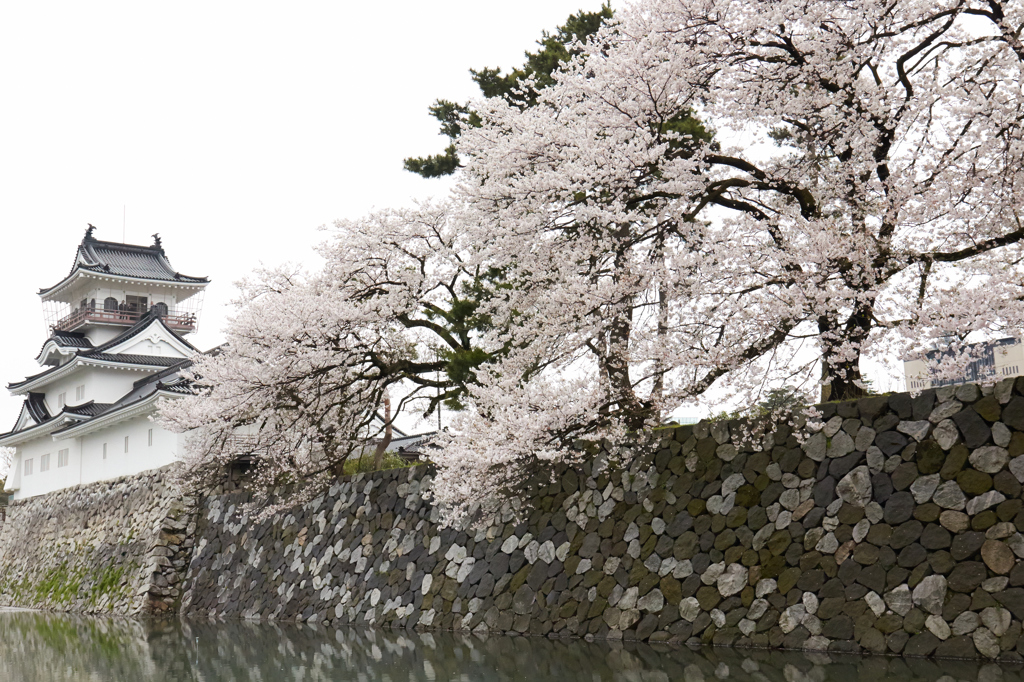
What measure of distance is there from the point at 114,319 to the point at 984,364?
84.5ft

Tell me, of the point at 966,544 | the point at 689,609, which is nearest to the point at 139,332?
the point at 689,609

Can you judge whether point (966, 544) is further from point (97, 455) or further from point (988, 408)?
point (97, 455)

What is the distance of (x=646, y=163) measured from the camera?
922 centimetres

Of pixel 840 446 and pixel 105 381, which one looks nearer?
pixel 840 446

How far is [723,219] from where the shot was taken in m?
9.12

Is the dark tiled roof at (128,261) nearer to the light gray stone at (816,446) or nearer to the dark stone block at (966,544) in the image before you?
the light gray stone at (816,446)

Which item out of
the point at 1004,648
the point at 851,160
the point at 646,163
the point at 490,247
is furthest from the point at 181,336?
the point at 1004,648

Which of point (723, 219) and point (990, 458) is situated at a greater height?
point (723, 219)

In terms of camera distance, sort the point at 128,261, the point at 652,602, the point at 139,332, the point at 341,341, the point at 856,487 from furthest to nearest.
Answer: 1. the point at 128,261
2. the point at 139,332
3. the point at 341,341
4. the point at 652,602
5. the point at 856,487

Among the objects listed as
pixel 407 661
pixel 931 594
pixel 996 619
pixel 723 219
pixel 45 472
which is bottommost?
pixel 996 619

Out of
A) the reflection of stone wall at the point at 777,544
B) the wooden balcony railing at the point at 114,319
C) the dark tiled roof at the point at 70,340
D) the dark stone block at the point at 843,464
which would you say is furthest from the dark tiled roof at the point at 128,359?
the dark stone block at the point at 843,464

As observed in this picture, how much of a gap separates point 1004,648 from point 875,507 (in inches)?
54.1

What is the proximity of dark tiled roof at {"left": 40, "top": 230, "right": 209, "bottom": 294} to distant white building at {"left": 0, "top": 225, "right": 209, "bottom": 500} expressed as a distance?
0.03 m

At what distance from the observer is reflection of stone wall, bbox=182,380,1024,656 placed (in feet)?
22.6
